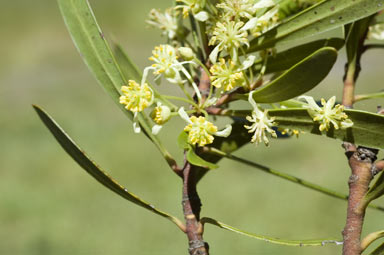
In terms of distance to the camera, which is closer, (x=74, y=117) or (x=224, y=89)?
(x=224, y=89)

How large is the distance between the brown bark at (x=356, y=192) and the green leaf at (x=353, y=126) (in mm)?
49

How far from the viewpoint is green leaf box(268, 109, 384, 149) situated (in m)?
0.63

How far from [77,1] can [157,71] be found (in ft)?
0.54

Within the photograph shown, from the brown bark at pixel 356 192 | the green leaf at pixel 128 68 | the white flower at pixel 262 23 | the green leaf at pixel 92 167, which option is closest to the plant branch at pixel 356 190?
the brown bark at pixel 356 192

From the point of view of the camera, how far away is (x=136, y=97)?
0.72 m

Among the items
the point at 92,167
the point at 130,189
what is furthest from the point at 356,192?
the point at 130,189

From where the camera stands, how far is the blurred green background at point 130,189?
159 inches

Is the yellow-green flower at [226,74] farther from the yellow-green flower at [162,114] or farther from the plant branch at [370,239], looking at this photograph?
the plant branch at [370,239]

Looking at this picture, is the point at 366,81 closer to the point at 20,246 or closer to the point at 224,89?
the point at 20,246

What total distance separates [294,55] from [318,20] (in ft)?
0.21

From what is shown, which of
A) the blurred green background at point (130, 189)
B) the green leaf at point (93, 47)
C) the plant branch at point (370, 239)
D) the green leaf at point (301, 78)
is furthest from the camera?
the blurred green background at point (130, 189)

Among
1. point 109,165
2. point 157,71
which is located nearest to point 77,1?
point 157,71

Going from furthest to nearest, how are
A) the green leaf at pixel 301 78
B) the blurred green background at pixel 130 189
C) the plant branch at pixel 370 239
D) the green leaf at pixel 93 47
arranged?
1. the blurred green background at pixel 130 189
2. the green leaf at pixel 93 47
3. the plant branch at pixel 370 239
4. the green leaf at pixel 301 78

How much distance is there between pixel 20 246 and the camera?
4105 mm
